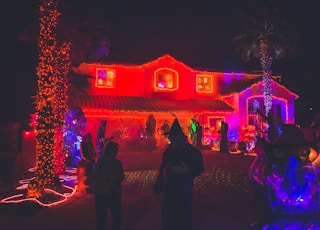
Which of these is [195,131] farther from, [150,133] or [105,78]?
[105,78]

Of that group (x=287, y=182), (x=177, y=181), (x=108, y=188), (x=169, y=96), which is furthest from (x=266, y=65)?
(x=177, y=181)

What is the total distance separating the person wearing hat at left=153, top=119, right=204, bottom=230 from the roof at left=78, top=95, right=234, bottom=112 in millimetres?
17772

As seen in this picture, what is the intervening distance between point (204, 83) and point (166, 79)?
3.24 meters

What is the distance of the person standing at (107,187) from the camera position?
227 inches

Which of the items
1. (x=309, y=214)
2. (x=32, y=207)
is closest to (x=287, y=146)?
(x=309, y=214)

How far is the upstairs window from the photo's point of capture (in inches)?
1021

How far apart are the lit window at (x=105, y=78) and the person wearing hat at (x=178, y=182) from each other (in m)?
20.5

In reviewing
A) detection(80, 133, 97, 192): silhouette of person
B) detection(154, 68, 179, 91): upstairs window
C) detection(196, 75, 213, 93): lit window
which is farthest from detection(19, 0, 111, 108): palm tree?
detection(196, 75, 213, 93): lit window

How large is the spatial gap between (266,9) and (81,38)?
15358 mm

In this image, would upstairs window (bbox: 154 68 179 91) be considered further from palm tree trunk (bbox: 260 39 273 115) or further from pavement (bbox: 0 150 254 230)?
pavement (bbox: 0 150 254 230)

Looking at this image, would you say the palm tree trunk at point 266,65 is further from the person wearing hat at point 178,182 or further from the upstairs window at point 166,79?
the person wearing hat at point 178,182

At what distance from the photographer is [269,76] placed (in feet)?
78.7

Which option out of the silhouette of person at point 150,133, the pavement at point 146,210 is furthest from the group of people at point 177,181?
the silhouette of person at point 150,133

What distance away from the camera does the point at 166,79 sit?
86.3 ft
